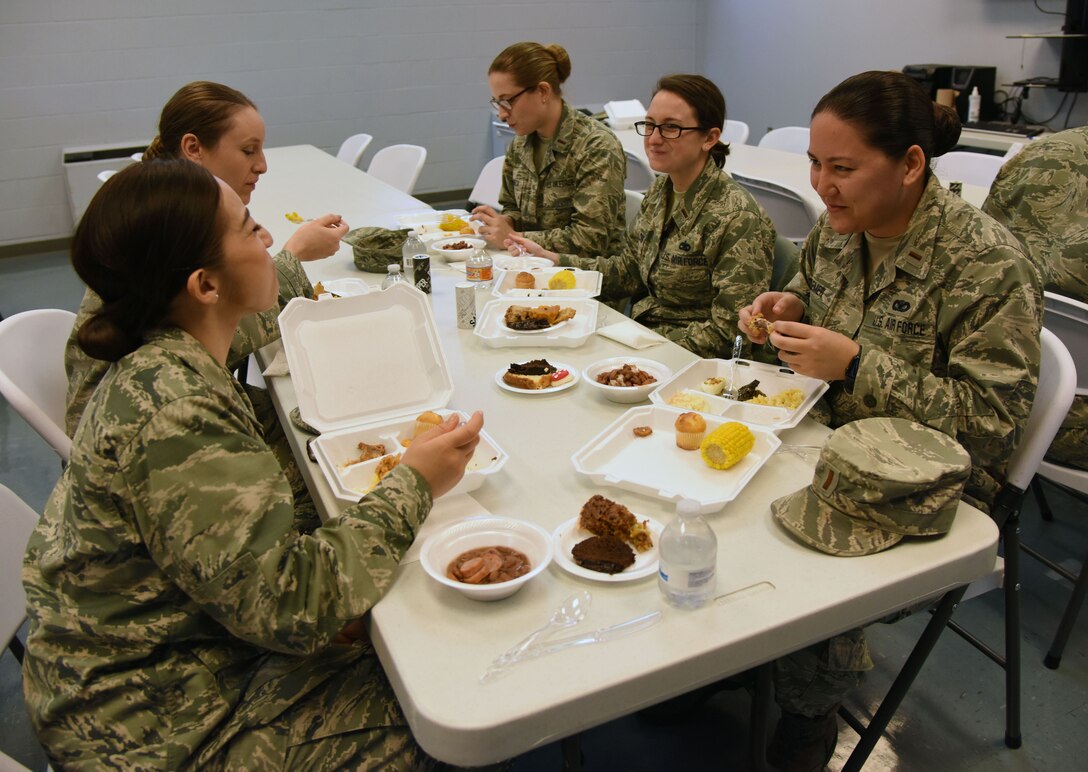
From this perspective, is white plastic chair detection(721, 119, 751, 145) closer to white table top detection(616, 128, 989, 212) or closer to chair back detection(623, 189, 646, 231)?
white table top detection(616, 128, 989, 212)

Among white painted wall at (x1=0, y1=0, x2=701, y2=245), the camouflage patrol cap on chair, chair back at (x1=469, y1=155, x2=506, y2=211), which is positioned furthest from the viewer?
white painted wall at (x1=0, y1=0, x2=701, y2=245)

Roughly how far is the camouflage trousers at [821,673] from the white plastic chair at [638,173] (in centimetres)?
316

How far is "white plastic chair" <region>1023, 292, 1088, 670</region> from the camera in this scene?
2121mm

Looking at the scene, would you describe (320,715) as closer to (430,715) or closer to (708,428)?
(430,715)

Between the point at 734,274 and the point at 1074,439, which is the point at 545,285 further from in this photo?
the point at 1074,439

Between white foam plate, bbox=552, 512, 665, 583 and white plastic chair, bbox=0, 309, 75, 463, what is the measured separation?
1.21 meters

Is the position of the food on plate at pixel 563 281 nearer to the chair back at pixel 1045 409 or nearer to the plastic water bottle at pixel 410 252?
the plastic water bottle at pixel 410 252

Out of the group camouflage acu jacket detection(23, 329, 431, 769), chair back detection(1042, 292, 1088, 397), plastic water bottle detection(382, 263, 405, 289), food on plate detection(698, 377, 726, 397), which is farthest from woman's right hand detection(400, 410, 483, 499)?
chair back detection(1042, 292, 1088, 397)

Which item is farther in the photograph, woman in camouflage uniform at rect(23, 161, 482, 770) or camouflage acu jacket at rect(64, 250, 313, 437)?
camouflage acu jacket at rect(64, 250, 313, 437)

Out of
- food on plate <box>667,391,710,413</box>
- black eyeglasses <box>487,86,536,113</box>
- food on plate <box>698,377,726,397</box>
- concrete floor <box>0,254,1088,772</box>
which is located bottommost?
concrete floor <box>0,254,1088,772</box>

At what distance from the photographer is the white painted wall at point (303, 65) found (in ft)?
20.2

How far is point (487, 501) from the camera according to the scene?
152cm

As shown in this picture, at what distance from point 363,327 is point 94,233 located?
766 millimetres

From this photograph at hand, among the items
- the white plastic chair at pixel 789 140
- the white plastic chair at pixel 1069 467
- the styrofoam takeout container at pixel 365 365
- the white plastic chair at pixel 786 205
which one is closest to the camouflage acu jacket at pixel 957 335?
the white plastic chair at pixel 1069 467
